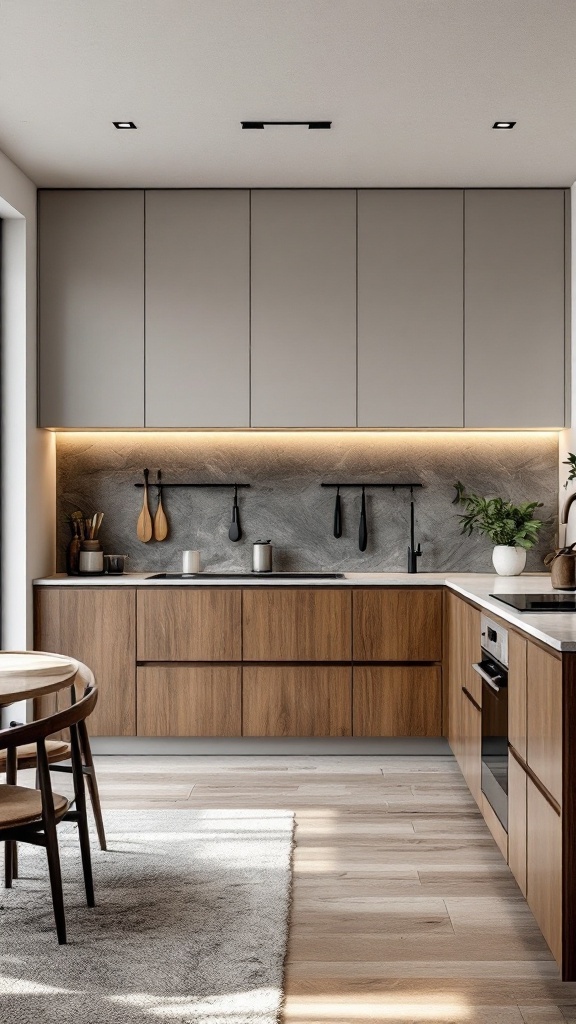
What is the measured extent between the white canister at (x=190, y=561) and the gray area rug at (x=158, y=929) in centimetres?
152

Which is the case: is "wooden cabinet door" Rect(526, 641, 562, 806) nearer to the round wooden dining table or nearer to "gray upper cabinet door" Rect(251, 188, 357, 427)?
the round wooden dining table

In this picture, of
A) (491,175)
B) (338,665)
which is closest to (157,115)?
(491,175)

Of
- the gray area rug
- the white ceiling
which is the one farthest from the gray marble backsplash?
the gray area rug

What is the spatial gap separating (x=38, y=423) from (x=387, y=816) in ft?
8.12

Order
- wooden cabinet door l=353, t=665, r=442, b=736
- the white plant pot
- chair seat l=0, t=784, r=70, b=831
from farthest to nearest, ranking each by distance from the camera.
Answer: the white plant pot
wooden cabinet door l=353, t=665, r=442, b=736
chair seat l=0, t=784, r=70, b=831

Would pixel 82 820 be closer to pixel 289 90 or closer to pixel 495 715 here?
pixel 495 715

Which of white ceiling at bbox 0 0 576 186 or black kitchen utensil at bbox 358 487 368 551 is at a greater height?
white ceiling at bbox 0 0 576 186

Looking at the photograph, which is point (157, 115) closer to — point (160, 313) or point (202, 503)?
point (160, 313)

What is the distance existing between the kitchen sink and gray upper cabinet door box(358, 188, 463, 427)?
782 millimetres

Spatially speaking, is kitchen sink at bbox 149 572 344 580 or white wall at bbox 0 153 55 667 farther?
kitchen sink at bbox 149 572 344 580

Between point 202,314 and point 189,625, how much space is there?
151 cm

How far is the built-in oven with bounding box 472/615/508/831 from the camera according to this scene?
8.69 ft

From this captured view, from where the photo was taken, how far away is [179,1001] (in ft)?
Result: 6.69

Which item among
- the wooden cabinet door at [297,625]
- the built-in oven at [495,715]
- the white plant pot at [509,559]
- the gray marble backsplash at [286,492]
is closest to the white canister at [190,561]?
the gray marble backsplash at [286,492]
